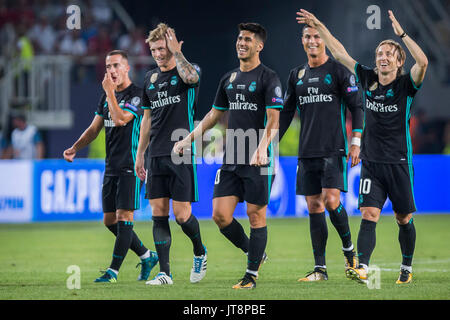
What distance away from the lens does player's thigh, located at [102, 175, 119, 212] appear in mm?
8797

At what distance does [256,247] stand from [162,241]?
967mm

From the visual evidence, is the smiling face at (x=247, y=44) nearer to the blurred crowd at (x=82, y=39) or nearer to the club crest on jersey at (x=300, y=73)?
the club crest on jersey at (x=300, y=73)

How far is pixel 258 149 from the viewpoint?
7551 millimetres

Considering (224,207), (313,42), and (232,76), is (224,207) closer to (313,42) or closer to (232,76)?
(232,76)

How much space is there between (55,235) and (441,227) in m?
6.66

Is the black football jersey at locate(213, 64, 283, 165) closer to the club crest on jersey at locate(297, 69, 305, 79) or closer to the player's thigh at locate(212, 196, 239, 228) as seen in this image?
the player's thigh at locate(212, 196, 239, 228)

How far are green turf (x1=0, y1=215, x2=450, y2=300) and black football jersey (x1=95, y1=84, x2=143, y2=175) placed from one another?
115 cm

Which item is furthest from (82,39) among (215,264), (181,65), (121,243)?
(181,65)

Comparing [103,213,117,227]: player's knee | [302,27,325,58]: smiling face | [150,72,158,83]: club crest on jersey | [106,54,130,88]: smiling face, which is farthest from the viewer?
[103,213,117,227]: player's knee

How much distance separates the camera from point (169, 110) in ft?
27.1

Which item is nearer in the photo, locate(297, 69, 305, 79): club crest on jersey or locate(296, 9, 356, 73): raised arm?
locate(296, 9, 356, 73): raised arm

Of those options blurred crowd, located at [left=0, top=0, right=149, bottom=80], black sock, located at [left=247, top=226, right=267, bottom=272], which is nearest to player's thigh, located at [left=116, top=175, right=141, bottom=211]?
black sock, located at [left=247, top=226, right=267, bottom=272]
